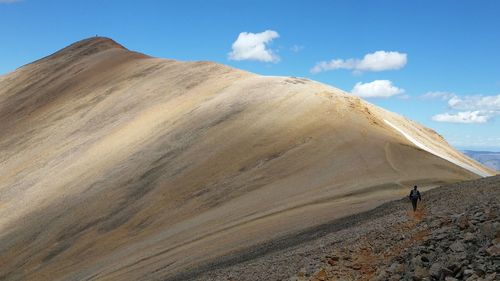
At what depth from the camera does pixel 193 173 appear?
1506 inches

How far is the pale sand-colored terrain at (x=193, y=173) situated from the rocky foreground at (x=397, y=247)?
8.20 feet

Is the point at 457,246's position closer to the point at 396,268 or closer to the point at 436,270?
the point at 436,270

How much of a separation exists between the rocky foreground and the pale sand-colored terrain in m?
2.50

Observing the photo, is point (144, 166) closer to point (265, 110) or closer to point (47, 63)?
point (265, 110)

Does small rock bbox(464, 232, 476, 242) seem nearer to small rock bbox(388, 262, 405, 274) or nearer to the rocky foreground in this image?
the rocky foreground

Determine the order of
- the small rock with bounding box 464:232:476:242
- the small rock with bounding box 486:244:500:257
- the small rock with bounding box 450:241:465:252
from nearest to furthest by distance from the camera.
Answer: the small rock with bounding box 486:244:500:257 < the small rock with bounding box 450:241:465:252 < the small rock with bounding box 464:232:476:242

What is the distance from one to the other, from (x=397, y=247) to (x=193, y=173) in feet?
82.7

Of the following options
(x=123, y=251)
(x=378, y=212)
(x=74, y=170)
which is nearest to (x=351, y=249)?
(x=378, y=212)

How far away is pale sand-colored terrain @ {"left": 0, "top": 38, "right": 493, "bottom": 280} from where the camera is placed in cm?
2752

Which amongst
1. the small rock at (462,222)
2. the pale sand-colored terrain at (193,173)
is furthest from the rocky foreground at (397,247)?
the pale sand-colored terrain at (193,173)

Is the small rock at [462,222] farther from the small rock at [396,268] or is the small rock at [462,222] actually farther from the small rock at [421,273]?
the small rock at [421,273]

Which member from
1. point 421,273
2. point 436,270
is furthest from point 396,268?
point 436,270

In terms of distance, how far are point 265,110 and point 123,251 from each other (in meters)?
18.2

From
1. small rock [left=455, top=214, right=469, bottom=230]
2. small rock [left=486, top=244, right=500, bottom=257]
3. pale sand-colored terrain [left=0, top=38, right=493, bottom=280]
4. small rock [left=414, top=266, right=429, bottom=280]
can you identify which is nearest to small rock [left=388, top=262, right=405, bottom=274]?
small rock [left=414, top=266, right=429, bottom=280]
